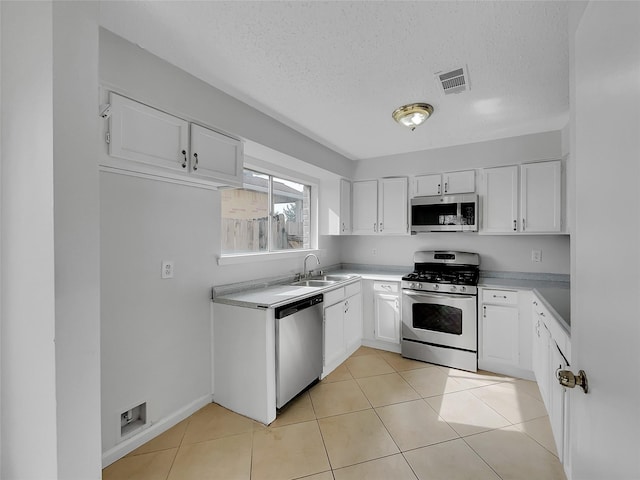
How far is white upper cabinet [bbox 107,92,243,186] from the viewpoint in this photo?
1499mm

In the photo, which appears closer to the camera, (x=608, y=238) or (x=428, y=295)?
(x=608, y=238)

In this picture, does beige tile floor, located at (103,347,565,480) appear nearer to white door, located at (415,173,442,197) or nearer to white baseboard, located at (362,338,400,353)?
white baseboard, located at (362,338,400,353)

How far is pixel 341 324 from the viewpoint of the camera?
312 cm

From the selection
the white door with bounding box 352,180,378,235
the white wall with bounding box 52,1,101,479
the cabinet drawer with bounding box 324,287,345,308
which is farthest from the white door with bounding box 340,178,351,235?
the white wall with bounding box 52,1,101,479

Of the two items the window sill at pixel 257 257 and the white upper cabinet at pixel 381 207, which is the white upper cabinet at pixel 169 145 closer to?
the window sill at pixel 257 257

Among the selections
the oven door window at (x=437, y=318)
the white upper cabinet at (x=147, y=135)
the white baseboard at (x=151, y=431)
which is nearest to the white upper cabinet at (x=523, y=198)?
the oven door window at (x=437, y=318)

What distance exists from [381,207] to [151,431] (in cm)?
323

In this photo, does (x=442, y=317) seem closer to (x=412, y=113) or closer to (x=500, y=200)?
(x=500, y=200)

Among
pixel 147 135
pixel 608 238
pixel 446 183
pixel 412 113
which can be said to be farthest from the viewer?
pixel 446 183

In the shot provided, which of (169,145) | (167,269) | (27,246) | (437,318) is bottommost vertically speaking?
(437,318)

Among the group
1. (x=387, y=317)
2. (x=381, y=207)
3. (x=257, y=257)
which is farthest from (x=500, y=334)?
(x=257, y=257)

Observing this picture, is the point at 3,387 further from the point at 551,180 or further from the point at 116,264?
the point at 551,180

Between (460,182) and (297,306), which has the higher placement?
(460,182)

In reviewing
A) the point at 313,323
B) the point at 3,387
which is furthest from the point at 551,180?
the point at 3,387
